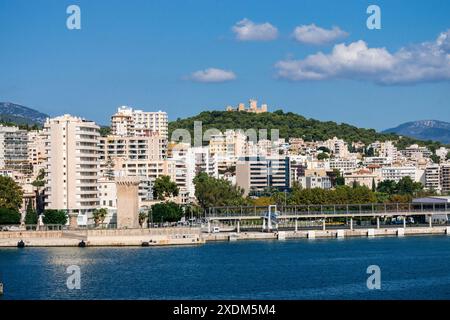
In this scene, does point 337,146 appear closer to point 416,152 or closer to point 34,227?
point 416,152

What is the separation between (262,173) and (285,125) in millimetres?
31234

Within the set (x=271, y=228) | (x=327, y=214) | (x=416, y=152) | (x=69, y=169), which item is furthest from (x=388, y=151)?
(x=69, y=169)

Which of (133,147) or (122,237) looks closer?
(122,237)

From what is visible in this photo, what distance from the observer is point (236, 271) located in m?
30.0

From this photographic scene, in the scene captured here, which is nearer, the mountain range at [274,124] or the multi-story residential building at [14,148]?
the multi-story residential building at [14,148]

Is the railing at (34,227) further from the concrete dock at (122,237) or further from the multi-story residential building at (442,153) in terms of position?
the multi-story residential building at (442,153)

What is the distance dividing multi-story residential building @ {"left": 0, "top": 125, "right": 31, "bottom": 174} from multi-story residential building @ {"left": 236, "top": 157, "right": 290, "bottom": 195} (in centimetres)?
1341

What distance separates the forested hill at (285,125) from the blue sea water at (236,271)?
54.6m

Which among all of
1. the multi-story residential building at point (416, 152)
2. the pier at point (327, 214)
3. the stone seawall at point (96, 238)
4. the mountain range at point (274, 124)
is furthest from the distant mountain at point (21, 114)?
the stone seawall at point (96, 238)

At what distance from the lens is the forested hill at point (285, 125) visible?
319ft

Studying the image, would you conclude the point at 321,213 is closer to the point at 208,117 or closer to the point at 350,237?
the point at 350,237

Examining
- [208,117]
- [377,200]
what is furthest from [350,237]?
[208,117]
